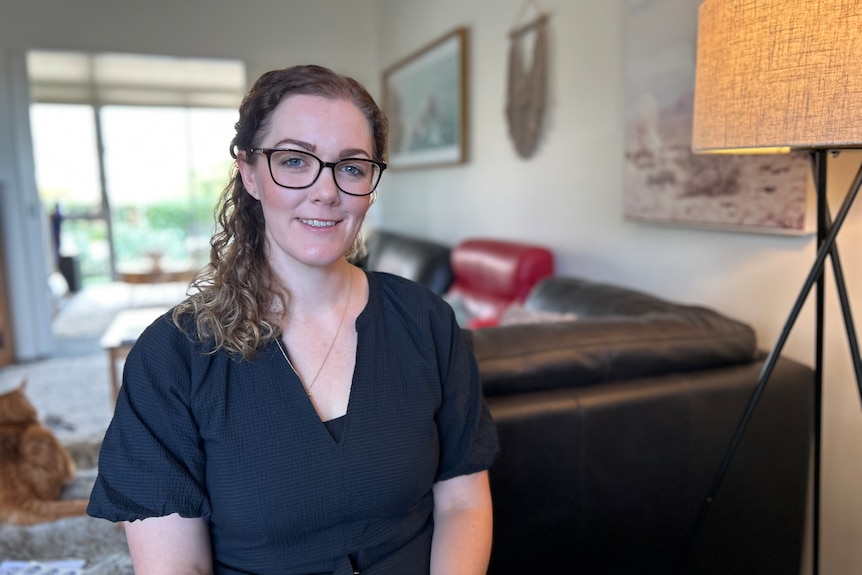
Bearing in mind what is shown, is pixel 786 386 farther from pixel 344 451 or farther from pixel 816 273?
pixel 344 451

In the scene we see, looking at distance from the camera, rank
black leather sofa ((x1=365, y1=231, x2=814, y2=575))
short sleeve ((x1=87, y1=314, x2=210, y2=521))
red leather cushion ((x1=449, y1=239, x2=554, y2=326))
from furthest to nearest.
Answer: red leather cushion ((x1=449, y1=239, x2=554, y2=326)) → black leather sofa ((x1=365, y1=231, x2=814, y2=575)) → short sleeve ((x1=87, y1=314, x2=210, y2=521))

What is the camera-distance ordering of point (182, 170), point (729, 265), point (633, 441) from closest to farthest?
point (633, 441), point (729, 265), point (182, 170)

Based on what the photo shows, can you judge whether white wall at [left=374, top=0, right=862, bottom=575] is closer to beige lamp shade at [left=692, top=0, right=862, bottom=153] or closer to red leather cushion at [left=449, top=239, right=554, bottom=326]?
red leather cushion at [left=449, top=239, right=554, bottom=326]

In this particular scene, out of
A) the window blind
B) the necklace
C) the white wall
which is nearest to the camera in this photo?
the necklace

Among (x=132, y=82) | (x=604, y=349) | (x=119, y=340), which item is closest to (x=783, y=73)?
(x=604, y=349)

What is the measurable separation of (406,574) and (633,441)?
0.57m

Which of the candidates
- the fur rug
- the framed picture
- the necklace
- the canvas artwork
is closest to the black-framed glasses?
→ the necklace

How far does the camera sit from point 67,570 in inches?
69.9

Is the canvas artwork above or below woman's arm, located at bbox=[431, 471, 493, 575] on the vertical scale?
above

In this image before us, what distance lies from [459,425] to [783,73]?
0.74 m

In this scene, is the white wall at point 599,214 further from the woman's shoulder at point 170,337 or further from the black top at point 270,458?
the woman's shoulder at point 170,337

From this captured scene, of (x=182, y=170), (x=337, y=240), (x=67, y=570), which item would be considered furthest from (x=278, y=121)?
(x=182, y=170)

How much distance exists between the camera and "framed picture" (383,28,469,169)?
11.2ft

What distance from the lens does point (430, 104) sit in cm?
383
